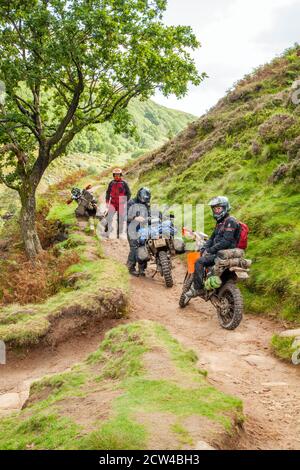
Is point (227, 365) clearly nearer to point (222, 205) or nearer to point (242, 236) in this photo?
point (242, 236)

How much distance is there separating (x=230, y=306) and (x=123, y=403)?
17.2 ft

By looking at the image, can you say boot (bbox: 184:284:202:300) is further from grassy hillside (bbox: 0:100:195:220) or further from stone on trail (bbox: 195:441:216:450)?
grassy hillside (bbox: 0:100:195:220)

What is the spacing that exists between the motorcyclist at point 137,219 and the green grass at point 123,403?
23.7 feet

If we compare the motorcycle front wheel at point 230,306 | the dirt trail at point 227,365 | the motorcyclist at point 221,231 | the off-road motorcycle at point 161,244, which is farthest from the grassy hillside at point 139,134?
the motorcycle front wheel at point 230,306

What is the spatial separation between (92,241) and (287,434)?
11.3 metres

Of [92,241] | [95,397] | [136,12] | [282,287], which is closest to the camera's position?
[95,397]

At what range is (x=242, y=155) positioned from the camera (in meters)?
19.3

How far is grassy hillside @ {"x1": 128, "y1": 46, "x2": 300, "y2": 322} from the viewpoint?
10.6 meters

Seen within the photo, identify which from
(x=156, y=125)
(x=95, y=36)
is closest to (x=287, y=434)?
(x=95, y=36)

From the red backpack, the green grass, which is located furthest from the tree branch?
the green grass

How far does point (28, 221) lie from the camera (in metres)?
16.1

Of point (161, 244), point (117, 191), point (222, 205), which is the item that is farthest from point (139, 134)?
point (222, 205)

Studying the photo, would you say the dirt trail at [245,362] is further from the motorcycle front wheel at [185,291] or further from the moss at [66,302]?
the moss at [66,302]
